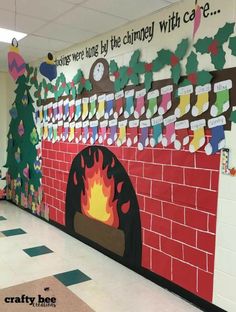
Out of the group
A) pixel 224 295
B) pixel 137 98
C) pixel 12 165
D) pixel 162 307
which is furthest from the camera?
pixel 12 165

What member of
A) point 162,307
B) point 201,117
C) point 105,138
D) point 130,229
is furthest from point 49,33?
point 162,307

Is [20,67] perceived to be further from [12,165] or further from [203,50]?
[12,165]

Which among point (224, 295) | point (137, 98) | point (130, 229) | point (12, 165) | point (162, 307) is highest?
point (137, 98)

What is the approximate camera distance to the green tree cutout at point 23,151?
5031mm

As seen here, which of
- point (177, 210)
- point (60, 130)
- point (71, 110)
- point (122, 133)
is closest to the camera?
point (177, 210)

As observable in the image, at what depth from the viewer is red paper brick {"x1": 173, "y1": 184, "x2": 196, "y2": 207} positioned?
8.25 ft

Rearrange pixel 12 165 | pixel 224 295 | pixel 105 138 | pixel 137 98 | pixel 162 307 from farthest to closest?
pixel 12 165 < pixel 105 138 < pixel 137 98 < pixel 162 307 < pixel 224 295

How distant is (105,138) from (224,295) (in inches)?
75.5

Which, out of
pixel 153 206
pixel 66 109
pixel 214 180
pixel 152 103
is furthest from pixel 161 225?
pixel 66 109

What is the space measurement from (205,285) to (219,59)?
1706mm

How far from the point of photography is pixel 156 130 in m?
2.80

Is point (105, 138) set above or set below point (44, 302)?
above

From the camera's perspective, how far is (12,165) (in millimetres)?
5840

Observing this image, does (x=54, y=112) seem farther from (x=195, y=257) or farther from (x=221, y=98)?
(x=195, y=257)
